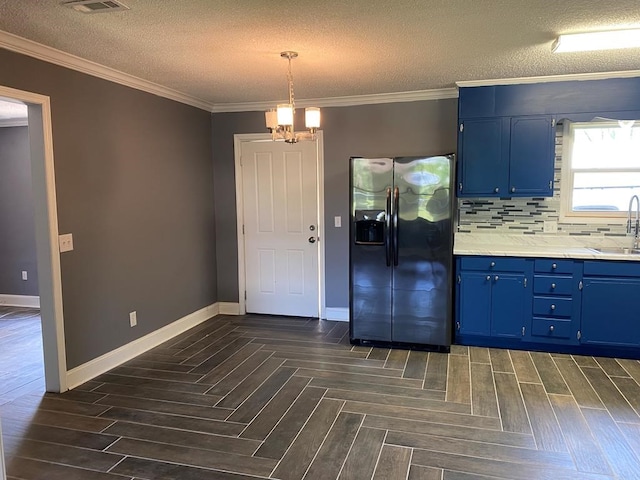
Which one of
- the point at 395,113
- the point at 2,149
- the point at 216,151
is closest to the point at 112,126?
the point at 216,151

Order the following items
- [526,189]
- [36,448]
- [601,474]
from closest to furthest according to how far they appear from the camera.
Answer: [601,474], [36,448], [526,189]

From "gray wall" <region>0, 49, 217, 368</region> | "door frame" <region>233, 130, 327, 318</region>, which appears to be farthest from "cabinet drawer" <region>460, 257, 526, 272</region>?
"gray wall" <region>0, 49, 217, 368</region>

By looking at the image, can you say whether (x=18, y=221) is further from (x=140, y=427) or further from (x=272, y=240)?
(x=140, y=427)

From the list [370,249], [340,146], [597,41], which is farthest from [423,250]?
[597,41]

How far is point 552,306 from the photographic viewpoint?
400 cm

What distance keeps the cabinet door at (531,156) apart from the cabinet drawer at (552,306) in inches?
37.5

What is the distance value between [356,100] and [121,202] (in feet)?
8.36

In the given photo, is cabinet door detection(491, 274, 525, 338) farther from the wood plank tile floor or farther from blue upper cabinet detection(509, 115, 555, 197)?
blue upper cabinet detection(509, 115, 555, 197)

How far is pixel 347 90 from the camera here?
4469 mm

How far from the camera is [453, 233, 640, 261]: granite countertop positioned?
12.8ft

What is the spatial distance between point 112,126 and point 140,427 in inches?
93.6

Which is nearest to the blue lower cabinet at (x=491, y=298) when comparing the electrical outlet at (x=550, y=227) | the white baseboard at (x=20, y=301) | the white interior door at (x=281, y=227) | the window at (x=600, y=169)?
the electrical outlet at (x=550, y=227)

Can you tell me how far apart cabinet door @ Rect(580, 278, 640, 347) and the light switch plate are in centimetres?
417

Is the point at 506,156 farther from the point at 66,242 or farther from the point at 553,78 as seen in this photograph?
the point at 66,242
